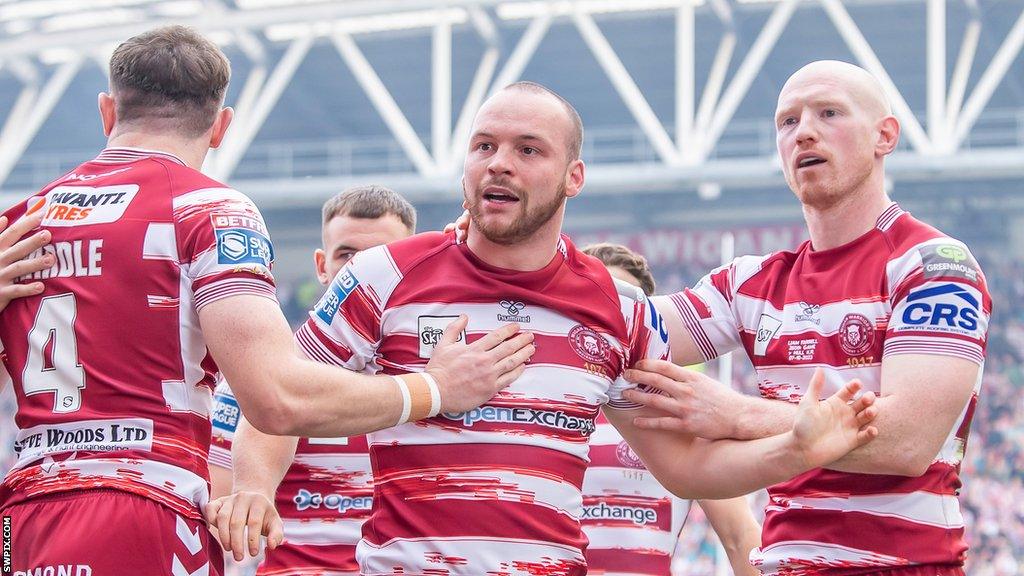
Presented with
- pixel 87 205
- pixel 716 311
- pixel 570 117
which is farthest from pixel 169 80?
pixel 716 311

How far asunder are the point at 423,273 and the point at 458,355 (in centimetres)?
32

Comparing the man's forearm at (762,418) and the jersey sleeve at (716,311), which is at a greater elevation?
the jersey sleeve at (716,311)

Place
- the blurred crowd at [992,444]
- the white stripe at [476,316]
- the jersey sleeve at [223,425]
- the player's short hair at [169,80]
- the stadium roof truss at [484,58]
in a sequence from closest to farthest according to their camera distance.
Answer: the player's short hair at [169,80]
the white stripe at [476,316]
the jersey sleeve at [223,425]
the blurred crowd at [992,444]
the stadium roof truss at [484,58]

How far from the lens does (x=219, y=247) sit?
10.6 feet

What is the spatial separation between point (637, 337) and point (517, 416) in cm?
52

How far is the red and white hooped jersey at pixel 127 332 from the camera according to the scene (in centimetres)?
322

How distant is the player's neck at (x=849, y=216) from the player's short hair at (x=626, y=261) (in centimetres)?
170

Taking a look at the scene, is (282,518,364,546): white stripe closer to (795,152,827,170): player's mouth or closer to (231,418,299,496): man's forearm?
(231,418,299,496): man's forearm

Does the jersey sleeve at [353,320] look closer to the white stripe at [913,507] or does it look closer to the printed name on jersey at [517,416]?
the printed name on jersey at [517,416]

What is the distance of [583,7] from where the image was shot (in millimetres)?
23266

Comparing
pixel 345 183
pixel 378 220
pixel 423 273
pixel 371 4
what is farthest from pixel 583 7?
pixel 423 273

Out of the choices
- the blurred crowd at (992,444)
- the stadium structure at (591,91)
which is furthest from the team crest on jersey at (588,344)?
the stadium structure at (591,91)

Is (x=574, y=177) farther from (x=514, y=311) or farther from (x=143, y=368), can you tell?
(x=143, y=368)

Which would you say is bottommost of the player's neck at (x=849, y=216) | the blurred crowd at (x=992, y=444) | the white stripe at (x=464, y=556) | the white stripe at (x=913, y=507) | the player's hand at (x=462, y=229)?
the white stripe at (x=464, y=556)
